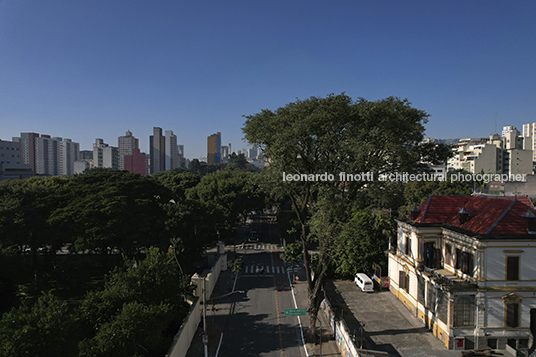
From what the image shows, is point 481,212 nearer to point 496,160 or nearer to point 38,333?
point 38,333

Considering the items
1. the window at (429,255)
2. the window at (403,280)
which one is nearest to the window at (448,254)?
the window at (429,255)

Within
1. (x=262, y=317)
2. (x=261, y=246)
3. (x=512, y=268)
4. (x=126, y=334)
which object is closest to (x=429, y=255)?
(x=512, y=268)

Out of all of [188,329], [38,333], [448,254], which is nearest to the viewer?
[38,333]

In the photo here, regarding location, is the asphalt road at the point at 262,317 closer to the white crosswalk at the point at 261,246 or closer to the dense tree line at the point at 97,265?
the dense tree line at the point at 97,265

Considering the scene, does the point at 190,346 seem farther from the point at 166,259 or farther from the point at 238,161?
the point at 238,161

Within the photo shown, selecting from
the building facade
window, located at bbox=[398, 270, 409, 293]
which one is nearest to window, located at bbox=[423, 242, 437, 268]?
window, located at bbox=[398, 270, 409, 293]

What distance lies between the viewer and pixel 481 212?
86.1ft

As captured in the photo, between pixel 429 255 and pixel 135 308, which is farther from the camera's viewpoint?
pixel 429 255

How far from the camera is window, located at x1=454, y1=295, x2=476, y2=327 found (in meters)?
23.3

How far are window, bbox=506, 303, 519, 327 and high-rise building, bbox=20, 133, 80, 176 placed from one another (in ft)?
646

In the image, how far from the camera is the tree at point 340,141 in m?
20.8

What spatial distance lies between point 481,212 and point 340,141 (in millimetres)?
14234

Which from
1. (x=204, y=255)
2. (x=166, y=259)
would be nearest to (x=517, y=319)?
(x=166, y=259)

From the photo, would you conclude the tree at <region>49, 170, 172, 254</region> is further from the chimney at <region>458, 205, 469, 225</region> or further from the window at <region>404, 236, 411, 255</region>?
→ the chimney at <region>458, 205, 469, 225</region>
